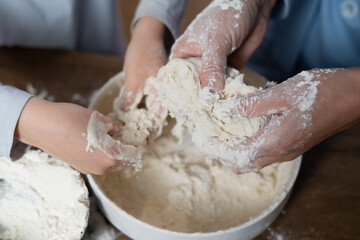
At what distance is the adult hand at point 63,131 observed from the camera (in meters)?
0.61

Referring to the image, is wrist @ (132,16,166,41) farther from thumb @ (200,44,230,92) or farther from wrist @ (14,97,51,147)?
wrist @ (14,97,51,147)

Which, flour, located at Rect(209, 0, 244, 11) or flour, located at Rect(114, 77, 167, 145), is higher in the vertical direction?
flour, located at Rect(209, 0, 244, 11)

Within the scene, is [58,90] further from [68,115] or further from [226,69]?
[226,69]

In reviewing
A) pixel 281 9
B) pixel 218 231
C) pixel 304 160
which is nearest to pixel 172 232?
pixel 218 231

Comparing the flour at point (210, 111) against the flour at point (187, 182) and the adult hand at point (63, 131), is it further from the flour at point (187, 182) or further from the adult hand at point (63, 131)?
the adult hand at point (63, 131)

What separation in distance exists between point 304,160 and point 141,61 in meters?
0.43

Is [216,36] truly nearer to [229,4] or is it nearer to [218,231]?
[229,4]

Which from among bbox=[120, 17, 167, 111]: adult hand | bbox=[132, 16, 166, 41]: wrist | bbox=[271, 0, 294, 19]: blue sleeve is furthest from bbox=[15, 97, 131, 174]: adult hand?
bbox=[271, 0, 294, 19]: blue sleeve

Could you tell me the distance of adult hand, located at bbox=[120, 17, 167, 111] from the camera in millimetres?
771

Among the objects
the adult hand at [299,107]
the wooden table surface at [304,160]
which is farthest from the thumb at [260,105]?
the wooden table surface at [304,160]

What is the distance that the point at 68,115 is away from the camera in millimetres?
619

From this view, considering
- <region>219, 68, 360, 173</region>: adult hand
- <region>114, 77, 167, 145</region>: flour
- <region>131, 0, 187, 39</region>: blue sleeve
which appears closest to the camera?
<region>219, 68, 360, 173</region>: adult hand

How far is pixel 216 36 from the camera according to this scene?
701 mm

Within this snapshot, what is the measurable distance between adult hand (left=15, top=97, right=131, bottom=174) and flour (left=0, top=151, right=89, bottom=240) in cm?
5
